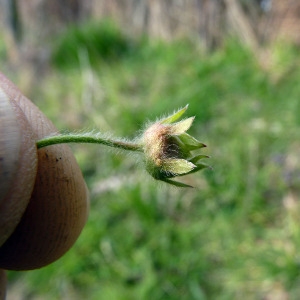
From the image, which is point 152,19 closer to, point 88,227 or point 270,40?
point 270,40

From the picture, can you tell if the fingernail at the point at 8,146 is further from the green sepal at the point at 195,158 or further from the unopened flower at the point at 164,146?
the green sepal at the point at 195,158

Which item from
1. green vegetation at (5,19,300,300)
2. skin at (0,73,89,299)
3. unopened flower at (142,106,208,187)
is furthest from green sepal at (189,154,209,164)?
green vegetation at (5,19,300,300)

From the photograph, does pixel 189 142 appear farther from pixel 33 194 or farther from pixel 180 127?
pixel 33 194

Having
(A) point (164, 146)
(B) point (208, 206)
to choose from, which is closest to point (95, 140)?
(A) point (164, 146)

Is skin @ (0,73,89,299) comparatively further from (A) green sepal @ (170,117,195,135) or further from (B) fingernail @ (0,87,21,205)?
(A) green sepal @ (170,117,195,135)

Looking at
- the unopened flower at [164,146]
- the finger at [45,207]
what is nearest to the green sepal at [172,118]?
the unopened flower at [164,146]

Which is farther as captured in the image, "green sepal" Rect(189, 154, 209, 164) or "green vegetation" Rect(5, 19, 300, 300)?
"green vegetation" Rect(5, 19, 300, 300)

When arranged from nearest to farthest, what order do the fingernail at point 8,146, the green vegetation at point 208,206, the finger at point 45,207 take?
the fingernail at point 8,146, the finger at point 45,207, the green vegetation at point 208,206
